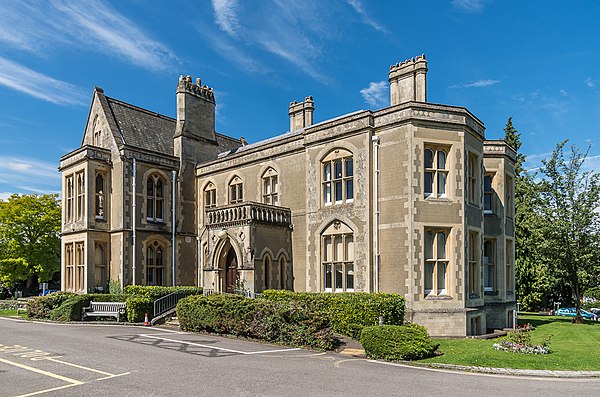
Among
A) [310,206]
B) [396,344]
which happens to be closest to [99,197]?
[310,206]

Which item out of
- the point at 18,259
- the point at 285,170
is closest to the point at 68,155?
the point at 285,170

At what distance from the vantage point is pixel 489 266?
25.3 m

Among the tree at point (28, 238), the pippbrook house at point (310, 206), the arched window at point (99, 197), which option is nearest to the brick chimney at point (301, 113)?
the pippbrook house at point (310, 206)

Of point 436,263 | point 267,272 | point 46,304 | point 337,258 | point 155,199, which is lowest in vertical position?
point 46,304

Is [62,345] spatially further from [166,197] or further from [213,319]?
[166,197]

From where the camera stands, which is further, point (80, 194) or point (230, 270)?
point (80, 194)

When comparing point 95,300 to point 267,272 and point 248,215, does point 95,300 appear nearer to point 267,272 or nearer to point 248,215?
point 267,272

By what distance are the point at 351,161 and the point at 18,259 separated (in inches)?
1351

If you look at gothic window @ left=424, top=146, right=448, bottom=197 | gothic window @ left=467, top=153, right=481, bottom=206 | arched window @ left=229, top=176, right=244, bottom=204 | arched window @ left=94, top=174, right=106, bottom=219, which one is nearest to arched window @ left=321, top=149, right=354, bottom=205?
Answer: gothic window @ left=424, top=146, right=448, bottom=197

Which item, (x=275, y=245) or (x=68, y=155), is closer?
(x=275, y=245)

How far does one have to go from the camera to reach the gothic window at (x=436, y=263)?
20406 mm

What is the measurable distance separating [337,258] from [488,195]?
9.04m

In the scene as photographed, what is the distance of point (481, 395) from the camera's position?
1027 centimetres

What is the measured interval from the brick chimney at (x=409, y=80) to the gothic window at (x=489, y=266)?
825cm
